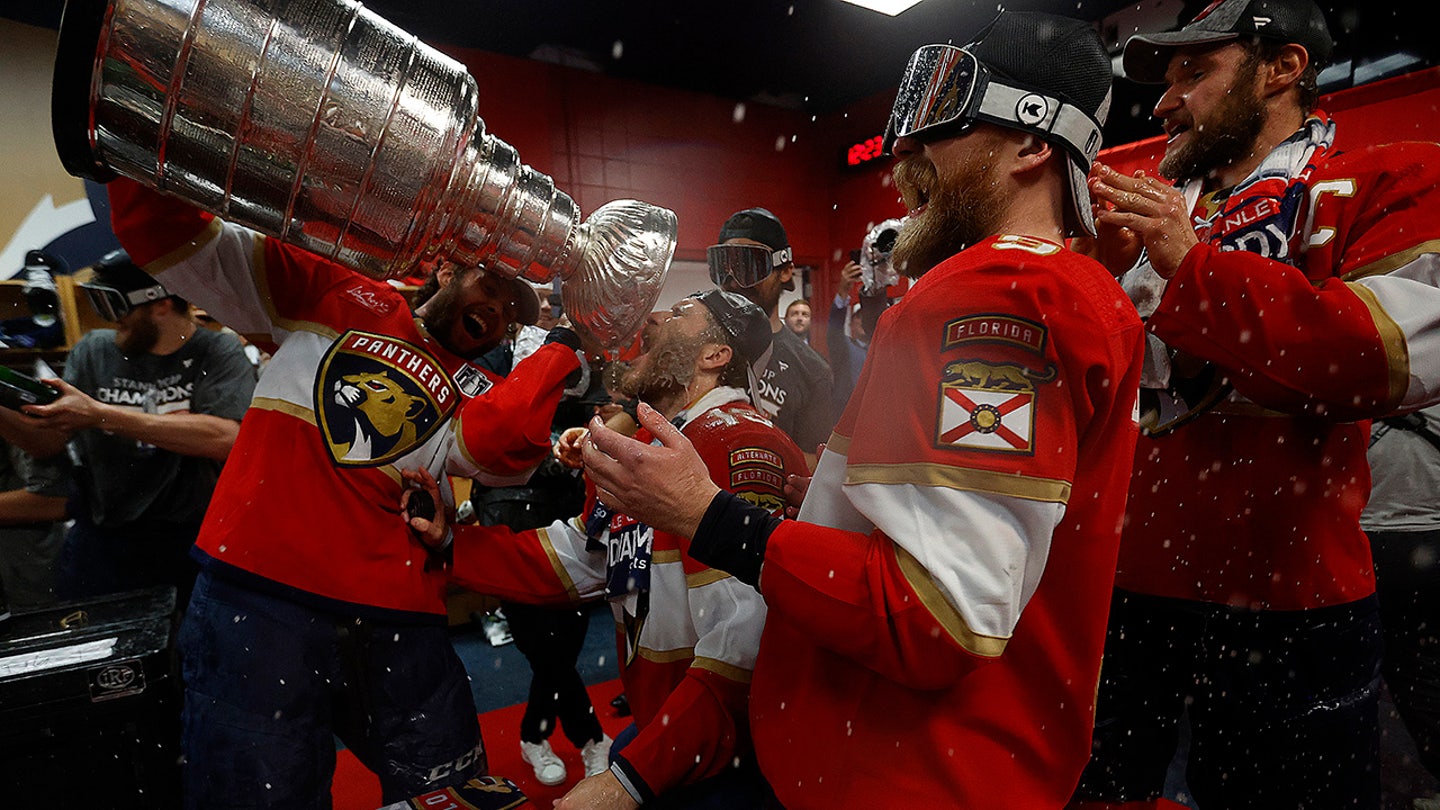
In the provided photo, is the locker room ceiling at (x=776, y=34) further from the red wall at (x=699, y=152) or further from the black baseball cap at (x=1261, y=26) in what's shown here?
the black baseball cap at (x=1261, y=26)

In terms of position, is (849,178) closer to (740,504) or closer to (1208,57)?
(1208,57)

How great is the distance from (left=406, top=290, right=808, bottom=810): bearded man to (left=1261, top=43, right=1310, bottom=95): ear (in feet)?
4.33

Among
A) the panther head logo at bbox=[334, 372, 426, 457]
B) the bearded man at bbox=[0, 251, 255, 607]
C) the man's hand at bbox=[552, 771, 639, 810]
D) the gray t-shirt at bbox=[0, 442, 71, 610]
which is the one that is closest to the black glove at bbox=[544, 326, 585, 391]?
the panther head logo at bbox=[334, 372, 426, 457]

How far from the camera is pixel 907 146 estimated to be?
3.80 ft

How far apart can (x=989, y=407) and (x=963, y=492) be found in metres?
0.10

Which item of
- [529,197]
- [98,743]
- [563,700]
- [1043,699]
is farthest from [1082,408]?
[563,700]

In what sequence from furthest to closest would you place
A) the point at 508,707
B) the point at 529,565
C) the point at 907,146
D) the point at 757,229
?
the point at 508,707 < the point at 757,229 < the point at 529,565 < the point at 907,146

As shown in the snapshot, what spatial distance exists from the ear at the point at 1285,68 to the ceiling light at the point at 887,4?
412cm

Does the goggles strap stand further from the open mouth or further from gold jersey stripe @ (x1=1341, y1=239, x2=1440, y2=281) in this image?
the open mouth

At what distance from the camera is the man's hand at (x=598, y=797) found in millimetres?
1245

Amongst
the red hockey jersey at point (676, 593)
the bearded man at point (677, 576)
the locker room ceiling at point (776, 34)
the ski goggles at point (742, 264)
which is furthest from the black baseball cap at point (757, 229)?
the locker room ceiling at point (776, 34)

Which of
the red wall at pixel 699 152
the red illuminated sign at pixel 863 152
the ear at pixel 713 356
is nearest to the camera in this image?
the ear at pixel 713 356

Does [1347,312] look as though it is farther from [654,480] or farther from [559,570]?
[559,570]

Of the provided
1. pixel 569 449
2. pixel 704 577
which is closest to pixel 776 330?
pixel 569 449
